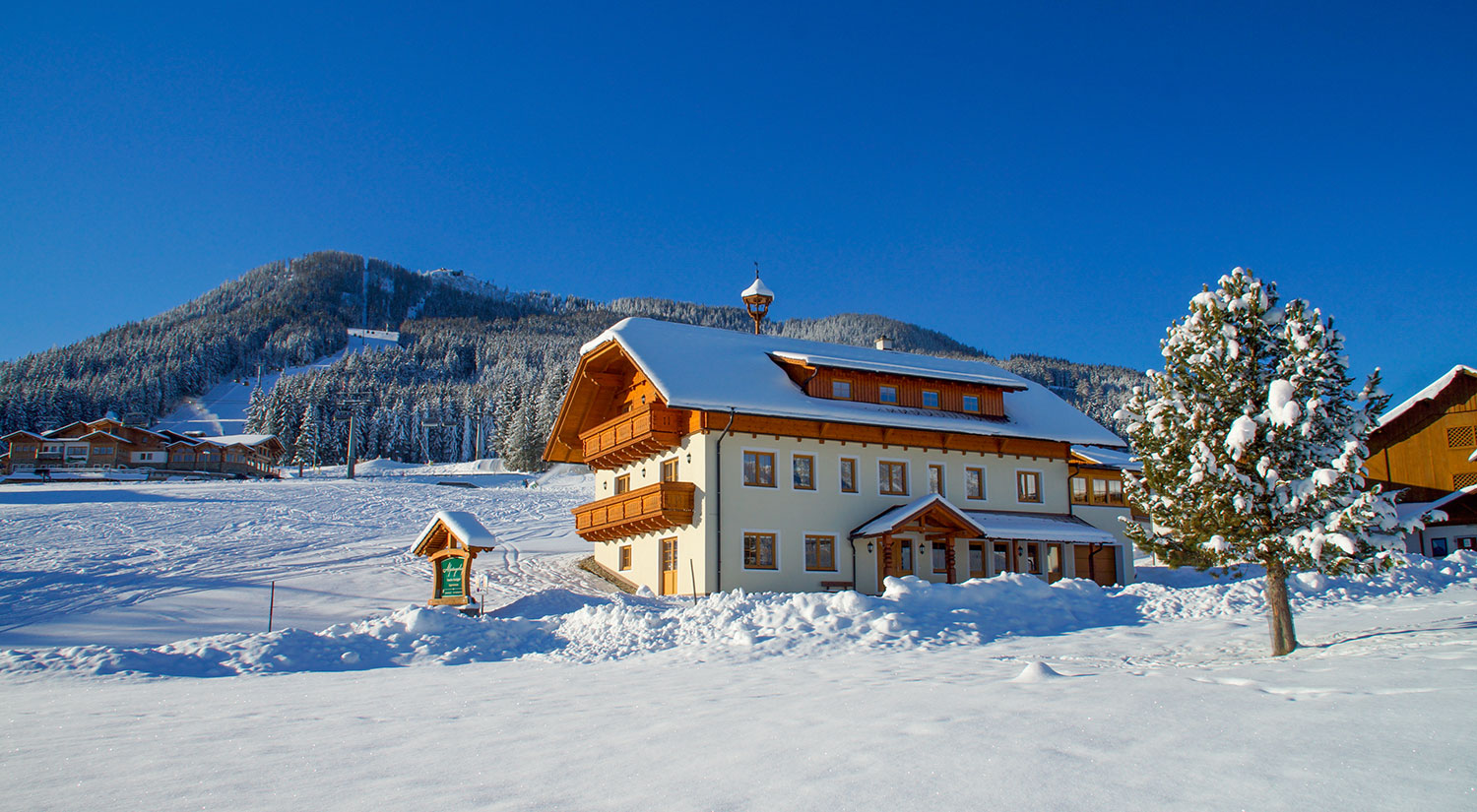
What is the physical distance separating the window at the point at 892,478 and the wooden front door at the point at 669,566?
7101 mm

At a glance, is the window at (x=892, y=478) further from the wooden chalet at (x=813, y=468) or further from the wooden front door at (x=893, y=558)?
the wooden front door at (x=893, y=558)

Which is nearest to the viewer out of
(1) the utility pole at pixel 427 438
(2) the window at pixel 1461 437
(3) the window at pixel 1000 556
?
(3) the window at pixel 1000 556

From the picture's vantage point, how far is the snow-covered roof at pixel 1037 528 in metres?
29.0

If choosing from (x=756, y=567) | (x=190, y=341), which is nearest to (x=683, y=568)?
(x=756, y=567)

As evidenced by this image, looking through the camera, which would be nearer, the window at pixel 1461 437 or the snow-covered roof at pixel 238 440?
the window at pixel 1461 437

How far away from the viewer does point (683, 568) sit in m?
27.8

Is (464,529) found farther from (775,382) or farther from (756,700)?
(756,700)

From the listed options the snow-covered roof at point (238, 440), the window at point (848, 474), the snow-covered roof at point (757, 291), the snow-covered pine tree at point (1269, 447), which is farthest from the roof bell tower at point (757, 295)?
the snow-covered roof at point (238, 440)

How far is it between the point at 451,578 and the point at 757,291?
56.8ft

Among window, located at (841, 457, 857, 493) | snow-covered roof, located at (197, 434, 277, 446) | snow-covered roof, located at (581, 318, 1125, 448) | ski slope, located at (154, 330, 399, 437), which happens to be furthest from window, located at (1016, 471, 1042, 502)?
ski slope, located at (154, 330, 399, 437)

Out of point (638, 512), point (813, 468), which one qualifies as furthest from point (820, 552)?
point (638, 512)

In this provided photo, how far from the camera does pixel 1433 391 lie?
1480 inches

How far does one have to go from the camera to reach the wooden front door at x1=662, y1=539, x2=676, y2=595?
94.1 ft

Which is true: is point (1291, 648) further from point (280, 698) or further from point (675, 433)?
point (675, 433)
